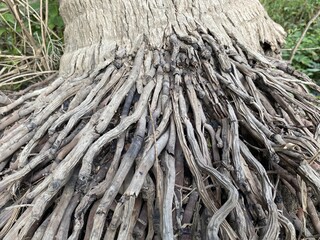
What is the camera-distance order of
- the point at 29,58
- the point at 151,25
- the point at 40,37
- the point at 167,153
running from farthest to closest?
1. the point at 40,37
2. the point at 29,58
3. the point at 151,25
4. the point at 167,153

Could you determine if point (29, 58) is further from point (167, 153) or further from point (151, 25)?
point (167, 153)

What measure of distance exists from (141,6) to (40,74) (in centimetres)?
62

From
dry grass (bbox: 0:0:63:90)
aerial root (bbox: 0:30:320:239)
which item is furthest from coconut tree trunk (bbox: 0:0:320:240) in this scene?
dry grass (bbox: 0:0:63:90)

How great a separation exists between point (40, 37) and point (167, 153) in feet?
4.76

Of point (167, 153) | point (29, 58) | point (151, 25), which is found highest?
point (151, 25)

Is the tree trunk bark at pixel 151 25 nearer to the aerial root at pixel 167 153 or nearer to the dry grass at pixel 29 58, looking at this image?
the aerial root at pixel 167 153

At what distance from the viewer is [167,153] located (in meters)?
1.03

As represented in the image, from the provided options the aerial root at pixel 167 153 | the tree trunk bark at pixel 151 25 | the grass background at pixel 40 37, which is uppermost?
the tree trunk bark at pixel 151 25

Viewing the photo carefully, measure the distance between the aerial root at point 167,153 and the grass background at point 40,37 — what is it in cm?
53

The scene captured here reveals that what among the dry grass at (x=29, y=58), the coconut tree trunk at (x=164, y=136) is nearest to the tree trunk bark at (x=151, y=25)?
the coconut tree trunk at (x=164, y=136)

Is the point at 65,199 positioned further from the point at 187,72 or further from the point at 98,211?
the point at 187,72

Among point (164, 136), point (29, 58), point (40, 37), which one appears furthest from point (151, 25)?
point (40, 37)

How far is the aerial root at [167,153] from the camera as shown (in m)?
0.94

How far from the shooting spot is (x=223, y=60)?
1.22 metres
